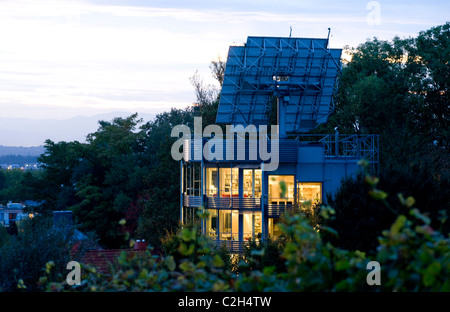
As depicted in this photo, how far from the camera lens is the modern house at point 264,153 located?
127 ft

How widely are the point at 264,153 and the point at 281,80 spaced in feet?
19.5

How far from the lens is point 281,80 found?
138 ft

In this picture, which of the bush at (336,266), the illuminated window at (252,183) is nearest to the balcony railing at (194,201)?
the illuminated window at (252,183)

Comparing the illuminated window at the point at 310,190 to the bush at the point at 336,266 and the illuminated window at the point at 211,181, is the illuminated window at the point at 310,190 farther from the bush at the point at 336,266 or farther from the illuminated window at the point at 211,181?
the bush at the point at 336,266

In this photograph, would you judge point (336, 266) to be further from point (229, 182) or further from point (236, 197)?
point (229, 182)

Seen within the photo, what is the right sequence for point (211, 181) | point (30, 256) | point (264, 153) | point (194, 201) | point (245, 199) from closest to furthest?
point (30, 256) < point (264, 153) < point (245, 199) < point (194, 201) < point (211, 181)

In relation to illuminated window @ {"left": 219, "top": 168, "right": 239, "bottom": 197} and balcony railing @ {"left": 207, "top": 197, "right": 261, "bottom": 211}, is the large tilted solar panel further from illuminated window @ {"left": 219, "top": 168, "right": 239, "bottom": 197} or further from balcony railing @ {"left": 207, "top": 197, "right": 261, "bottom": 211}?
balcony railing @ {"left": 207, "top": 197, "right": 261, "bottom": 211}

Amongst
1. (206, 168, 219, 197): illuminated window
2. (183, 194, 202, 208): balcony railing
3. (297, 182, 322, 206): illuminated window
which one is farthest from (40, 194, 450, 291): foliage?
(206, 168, 219, 197): illuminated window

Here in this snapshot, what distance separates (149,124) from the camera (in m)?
91.9

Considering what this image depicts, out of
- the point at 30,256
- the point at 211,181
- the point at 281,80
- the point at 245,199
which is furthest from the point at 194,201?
the point at 30,256

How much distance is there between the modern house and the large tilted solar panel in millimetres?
60

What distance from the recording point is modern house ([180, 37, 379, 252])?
38.8 m

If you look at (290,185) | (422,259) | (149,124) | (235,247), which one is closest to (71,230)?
(235,247)
